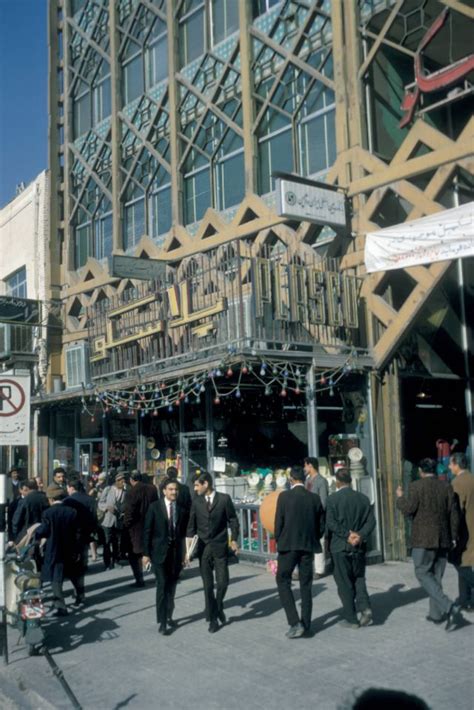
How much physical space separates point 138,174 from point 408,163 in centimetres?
920

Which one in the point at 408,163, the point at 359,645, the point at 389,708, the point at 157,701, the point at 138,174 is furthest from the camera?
the point at 138,174

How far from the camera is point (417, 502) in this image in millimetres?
8617

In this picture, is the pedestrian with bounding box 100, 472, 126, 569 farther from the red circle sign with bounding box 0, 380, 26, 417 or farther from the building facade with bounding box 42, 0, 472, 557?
the red circle sign with bounding box 0, 380, 26, 417


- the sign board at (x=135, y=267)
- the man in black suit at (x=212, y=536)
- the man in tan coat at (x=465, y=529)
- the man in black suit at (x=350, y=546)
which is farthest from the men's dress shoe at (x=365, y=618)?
the sign board at (x=135, y=267)

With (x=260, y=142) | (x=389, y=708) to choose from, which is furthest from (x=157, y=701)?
(x=260, y=142)

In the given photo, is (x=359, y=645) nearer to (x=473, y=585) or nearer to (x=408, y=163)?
(x=473, y=585)

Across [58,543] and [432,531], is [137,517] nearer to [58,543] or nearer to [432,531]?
[58,543]

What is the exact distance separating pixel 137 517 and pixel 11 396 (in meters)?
4.33

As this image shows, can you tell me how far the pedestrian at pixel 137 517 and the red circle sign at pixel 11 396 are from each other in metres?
4.08

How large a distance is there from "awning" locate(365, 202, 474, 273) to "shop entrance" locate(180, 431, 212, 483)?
5.37 m

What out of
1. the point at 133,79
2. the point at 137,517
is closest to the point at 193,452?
the point at 137,517

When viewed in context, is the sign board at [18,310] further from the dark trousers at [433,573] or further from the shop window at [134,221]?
the dark trousers at [433,573]

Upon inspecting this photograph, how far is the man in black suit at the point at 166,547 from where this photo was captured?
8.78m

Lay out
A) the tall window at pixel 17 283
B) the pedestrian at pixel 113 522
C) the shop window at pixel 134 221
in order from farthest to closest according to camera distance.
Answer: the tall window at pixel 17 283 → the shop window at pixel 134 221 → the pedestrian at pixel 113 522
